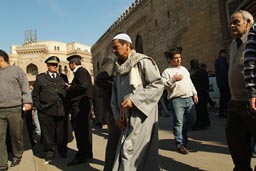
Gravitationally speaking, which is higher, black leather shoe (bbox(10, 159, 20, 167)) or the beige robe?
the beige robe

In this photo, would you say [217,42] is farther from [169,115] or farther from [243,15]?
[243,15]

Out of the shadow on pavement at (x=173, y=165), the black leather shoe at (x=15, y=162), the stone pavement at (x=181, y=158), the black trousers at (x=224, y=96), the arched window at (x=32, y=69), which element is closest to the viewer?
the shadow on pavement at (x=173, y=165)

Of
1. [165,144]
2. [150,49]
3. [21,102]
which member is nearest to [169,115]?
[165,144]

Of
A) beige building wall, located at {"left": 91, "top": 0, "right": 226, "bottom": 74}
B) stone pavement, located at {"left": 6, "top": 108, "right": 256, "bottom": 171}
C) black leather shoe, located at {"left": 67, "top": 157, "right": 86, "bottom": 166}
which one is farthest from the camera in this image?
beige building wall, located at {"left": 91, "top": 0, "right": 226, "bottom": 74}

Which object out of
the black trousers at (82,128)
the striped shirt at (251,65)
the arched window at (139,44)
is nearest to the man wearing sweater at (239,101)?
the striped shirt at (251,65)

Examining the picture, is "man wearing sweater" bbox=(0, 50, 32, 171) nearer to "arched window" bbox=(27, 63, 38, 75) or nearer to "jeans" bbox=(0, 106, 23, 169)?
"jeans" bbox=(0, 106, 23, 169)

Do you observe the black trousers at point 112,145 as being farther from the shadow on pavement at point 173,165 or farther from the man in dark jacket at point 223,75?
the man in dark jacket at point 223,75

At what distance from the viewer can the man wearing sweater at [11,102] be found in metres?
4.64

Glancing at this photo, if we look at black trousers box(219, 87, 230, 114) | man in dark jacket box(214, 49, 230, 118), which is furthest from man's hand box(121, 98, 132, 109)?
black trousers box(219, 87, 230, 114)

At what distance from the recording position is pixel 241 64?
2922 mm

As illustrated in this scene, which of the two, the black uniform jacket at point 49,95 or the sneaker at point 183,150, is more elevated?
the black uniform jacket at point 49,95

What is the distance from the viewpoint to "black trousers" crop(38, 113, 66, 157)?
5.41 metres

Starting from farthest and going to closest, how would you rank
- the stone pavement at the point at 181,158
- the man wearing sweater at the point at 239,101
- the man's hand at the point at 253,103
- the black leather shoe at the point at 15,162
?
the black leather shoe at the point at 15,162 → the stone pavement at the point at 181,158 → the man wearing sweater at the point at 239,101 → the man's hand at the point at 253,103

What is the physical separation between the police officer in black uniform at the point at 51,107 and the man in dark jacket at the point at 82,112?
0.52 m
